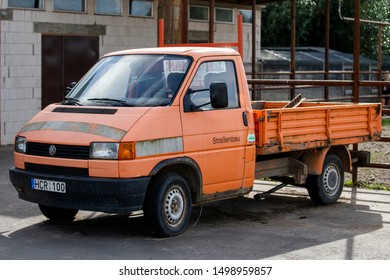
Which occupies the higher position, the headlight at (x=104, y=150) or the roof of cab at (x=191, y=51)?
the roof of cab at (x=191, y=51)

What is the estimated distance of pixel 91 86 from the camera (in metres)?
9.49

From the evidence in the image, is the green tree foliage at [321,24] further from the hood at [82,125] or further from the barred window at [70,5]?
the hood at [82,125]

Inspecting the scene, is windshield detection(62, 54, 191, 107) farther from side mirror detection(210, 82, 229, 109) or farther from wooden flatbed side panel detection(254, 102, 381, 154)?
wooden flatbed side panel detection(254, 102, 381, 154)

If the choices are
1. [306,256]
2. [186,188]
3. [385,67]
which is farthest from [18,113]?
[385,67]

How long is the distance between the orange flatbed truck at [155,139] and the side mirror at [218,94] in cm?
1

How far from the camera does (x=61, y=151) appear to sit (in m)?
8.59

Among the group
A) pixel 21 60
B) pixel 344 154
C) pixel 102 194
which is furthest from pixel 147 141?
pixel 21 60

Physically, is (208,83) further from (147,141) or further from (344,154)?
(344,154)

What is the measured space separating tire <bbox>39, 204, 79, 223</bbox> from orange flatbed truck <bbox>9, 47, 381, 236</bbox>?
1 centimetres

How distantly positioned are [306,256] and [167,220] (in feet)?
5.08

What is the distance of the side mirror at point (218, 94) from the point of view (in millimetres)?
9031

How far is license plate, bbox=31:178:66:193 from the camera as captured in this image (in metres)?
8.52

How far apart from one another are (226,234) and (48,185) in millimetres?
2008

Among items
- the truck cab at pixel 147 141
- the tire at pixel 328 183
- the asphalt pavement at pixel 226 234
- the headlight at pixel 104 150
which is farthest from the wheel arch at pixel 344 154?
the headlight at pixel 104 150
